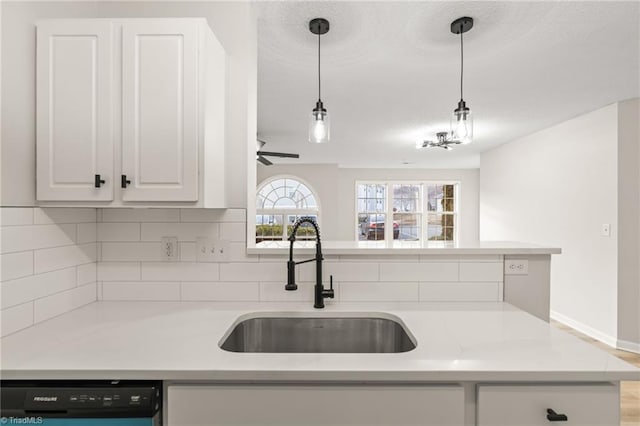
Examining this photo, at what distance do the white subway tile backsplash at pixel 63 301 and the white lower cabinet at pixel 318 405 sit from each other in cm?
76

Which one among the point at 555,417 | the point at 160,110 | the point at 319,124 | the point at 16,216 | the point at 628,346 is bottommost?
the point at 628,346

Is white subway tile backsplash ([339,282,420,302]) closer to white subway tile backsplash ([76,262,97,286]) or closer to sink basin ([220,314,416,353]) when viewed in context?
sink basin ([220,314,416,353])

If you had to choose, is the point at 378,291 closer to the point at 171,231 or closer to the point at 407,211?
the point at 171,231

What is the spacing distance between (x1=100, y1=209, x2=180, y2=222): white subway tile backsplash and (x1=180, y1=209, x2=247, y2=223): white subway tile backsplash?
0.14ft

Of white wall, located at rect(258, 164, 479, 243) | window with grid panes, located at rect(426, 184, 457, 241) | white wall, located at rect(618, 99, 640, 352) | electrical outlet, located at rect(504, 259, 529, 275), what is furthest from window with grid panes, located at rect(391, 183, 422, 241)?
electrical outlet, located at rect(504, 259, 529, 275)

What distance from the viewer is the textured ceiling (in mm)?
1955

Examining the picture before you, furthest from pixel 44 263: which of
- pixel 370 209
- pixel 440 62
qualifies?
pixel 370 209

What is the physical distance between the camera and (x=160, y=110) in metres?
1.33

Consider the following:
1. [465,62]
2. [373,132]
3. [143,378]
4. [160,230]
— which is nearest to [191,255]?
[160,230]

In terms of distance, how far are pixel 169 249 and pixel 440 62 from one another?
87.6 inches

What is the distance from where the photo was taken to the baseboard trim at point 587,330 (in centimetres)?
359

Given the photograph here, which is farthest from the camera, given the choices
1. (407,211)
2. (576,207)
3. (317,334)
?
(407,211)

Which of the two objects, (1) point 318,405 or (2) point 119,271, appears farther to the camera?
(2) point 119,271

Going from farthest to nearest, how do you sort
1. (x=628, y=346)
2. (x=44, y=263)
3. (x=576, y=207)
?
(x=576, y=207) → (x=628, y=346) → (x=44, y=263)
